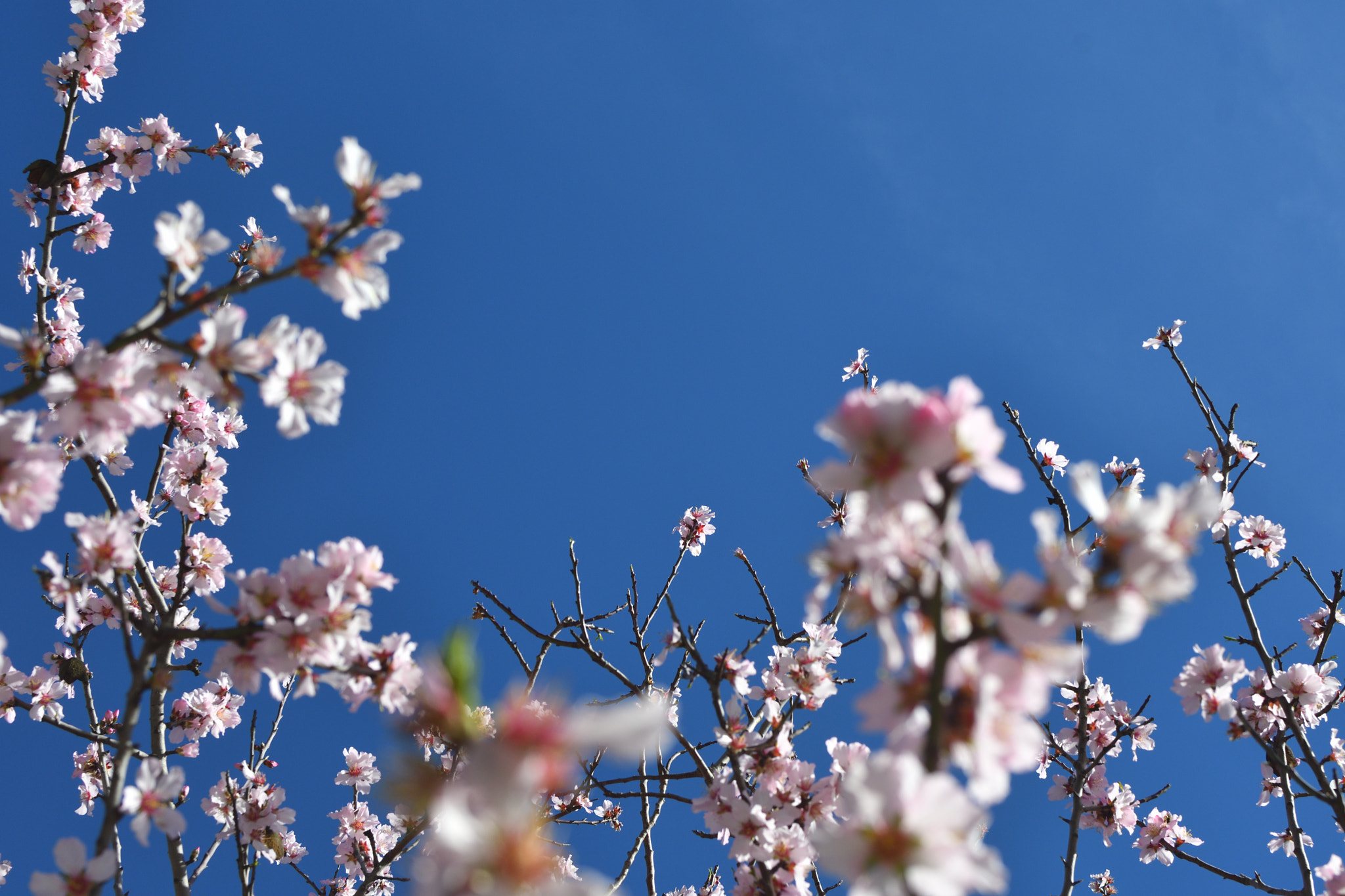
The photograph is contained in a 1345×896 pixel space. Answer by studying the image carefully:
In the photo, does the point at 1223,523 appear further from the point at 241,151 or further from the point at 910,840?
the point at 241,151

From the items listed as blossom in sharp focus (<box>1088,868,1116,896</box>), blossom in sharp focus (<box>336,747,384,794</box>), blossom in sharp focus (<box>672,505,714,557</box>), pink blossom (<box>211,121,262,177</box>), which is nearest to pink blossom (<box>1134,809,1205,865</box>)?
blossom in sharp focus (<box>1088,868,1116,896</box>)

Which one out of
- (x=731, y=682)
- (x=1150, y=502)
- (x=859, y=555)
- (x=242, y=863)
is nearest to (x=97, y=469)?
(x=242, y=863)

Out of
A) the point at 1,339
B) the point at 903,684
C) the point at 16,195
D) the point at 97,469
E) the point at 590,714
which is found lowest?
the point at 590,714

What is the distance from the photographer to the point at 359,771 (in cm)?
492

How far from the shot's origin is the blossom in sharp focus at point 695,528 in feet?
20.5

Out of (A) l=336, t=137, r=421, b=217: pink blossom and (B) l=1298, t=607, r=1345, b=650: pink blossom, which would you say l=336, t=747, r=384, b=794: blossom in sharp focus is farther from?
(B) l=1298, t=607, r=1345, b=650: pink blossom

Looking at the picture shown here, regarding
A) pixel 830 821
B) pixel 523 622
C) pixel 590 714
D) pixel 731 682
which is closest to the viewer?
pixel 590 714

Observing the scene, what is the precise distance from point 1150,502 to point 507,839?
1.39m

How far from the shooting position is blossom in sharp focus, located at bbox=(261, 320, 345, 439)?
2.13 m

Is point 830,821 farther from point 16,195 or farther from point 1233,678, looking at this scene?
point 16,195

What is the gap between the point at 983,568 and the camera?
1437 millimetres

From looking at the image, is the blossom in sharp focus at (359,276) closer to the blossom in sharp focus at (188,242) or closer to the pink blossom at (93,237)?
the blossom in sharp focus at (188,242)

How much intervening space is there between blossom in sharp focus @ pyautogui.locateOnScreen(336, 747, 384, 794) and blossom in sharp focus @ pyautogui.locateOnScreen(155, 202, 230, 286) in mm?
3778

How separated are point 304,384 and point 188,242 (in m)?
0.55
